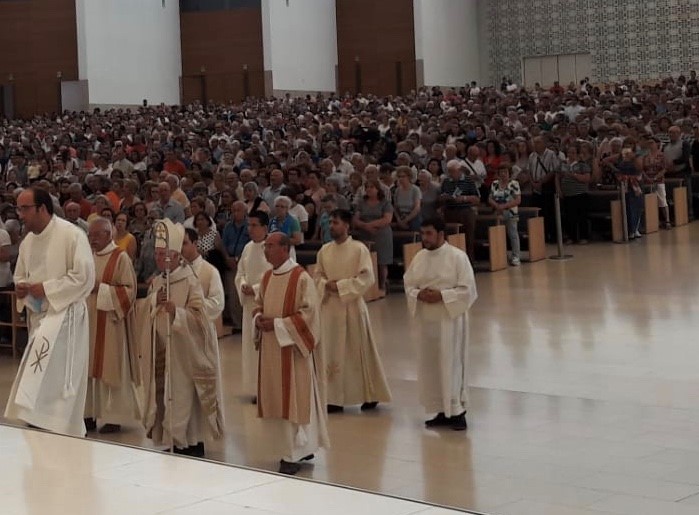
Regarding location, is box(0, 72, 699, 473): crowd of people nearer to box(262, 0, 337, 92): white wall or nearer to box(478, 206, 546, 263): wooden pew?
box(478, 206, 546, 263): wooden pew

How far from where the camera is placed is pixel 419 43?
42.2 metres

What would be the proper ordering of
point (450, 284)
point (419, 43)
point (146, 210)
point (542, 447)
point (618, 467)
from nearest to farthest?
point (618, 467) → point (542, 447) → point (450, 284) → point (146, 210) → point (419, 43)

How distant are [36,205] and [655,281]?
9334mm

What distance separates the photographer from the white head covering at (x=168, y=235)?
9562 mm

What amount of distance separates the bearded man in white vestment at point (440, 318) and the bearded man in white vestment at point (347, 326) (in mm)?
637

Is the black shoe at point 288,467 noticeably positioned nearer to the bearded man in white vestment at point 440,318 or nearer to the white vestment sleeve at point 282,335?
the white vestment sleeve at point 282,335

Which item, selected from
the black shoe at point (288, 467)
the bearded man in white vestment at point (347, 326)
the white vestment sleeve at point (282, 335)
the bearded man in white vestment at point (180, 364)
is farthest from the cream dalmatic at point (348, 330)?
the black shoe at point (288, 467)

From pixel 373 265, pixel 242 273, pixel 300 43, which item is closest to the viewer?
pixel 242 273

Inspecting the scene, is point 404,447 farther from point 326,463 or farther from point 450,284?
point 450,284

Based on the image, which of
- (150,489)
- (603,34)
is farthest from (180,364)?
(603,34)

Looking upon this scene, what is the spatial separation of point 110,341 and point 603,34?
3270cm

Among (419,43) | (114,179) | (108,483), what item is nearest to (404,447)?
(108,483)

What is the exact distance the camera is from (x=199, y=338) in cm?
980

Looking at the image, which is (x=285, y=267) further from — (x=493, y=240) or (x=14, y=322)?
(x=493, y=240)
